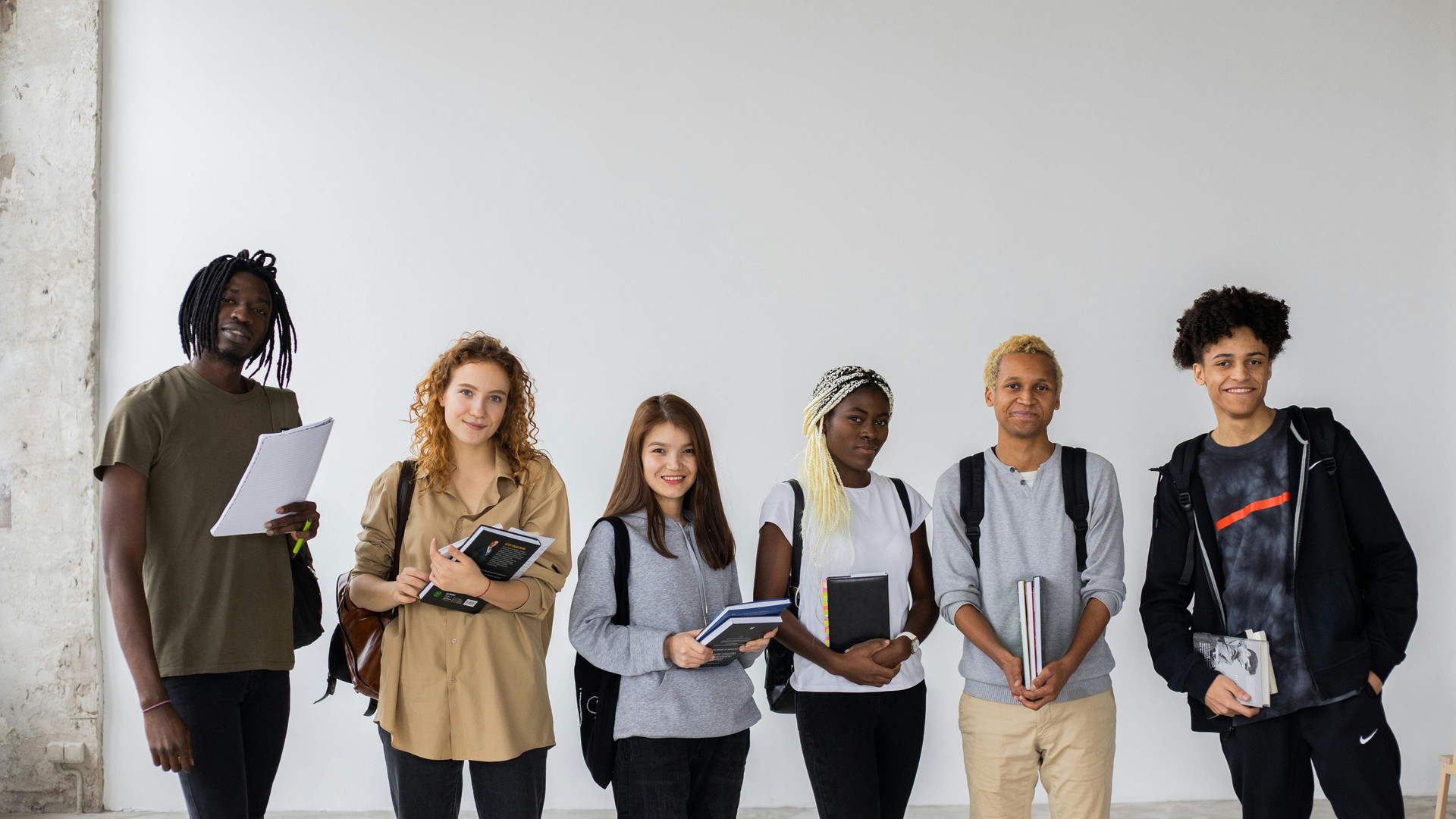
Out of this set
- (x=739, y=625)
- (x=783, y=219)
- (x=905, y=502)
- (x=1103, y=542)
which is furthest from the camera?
(x=783, y=219)

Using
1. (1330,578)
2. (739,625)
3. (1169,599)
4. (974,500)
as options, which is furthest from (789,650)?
(1330,578)

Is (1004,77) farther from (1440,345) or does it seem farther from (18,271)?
(18,271)

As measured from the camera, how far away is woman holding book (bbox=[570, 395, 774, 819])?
2273 millimetres

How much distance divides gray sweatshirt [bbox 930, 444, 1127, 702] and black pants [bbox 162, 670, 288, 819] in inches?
67.0

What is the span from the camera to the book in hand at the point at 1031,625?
2307 millimetres

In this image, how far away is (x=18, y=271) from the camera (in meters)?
4.23

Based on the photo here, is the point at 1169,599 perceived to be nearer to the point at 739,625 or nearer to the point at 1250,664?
the point at 1250,664

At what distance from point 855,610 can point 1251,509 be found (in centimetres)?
99

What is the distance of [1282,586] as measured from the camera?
2.26 m

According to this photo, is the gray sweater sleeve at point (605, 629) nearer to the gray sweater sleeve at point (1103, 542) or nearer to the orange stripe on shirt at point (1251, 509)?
the gray sweater sleeve at point (1103, 542)

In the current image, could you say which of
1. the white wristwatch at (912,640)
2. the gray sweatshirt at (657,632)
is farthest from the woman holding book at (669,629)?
the white wristwatch at (912,640)

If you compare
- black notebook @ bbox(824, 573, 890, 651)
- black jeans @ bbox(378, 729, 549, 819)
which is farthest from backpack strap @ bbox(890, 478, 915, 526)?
black jeans @ bbox(378, 729, 549, 819)

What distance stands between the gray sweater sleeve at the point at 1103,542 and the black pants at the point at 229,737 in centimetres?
204

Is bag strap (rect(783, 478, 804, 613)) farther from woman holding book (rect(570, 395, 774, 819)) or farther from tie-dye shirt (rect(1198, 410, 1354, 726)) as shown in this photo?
tie-dye shirt (rect(1198, 410, 1354, 726))
